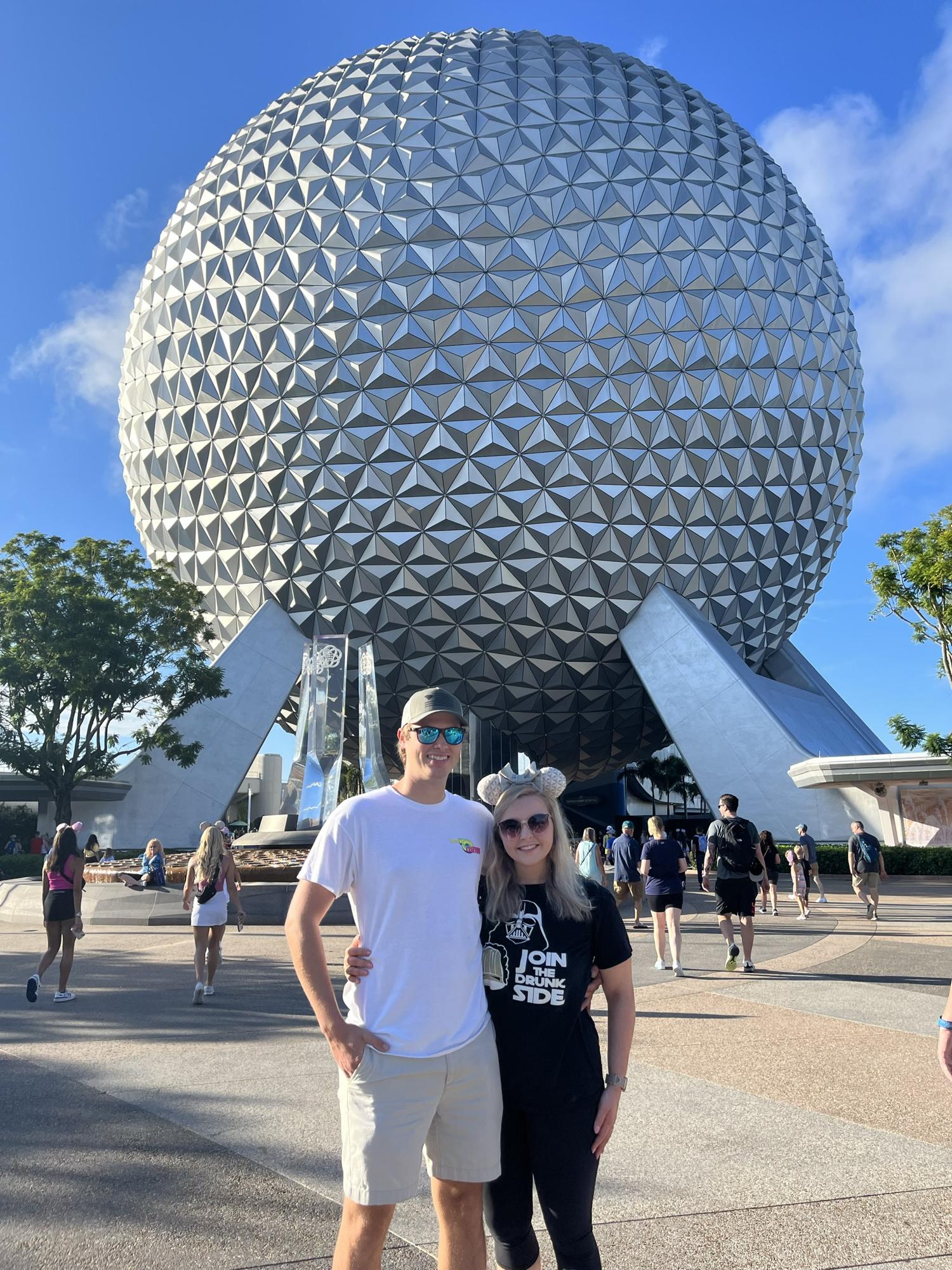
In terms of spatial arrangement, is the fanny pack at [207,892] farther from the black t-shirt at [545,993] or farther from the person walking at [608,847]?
the person walking at [608,847]

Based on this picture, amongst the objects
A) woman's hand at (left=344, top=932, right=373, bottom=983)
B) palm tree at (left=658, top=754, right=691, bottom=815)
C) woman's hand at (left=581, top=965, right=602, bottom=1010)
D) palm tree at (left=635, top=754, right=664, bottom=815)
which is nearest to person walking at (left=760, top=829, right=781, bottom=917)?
woman's hand at (left=581, top=965, right=602, bottom=1010)

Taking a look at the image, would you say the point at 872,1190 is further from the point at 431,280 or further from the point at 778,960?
the point at 431,280

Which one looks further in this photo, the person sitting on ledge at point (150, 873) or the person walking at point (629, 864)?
the person sitting on ledge at point (150, 873)

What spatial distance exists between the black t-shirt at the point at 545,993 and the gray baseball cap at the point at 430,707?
584 millimetres

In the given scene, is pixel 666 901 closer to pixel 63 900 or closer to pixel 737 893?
pixel 737 893

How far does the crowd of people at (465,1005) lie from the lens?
2406mm

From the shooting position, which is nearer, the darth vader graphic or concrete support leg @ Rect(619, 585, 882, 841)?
the darth vader graphic

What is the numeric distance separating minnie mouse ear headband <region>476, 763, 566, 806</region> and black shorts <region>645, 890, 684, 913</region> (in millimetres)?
6820

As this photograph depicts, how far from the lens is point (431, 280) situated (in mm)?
24812

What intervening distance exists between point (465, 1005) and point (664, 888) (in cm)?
718

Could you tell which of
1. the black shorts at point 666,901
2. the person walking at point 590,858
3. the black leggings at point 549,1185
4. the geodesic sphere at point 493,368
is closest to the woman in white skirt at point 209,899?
the black shorts at point 666,901

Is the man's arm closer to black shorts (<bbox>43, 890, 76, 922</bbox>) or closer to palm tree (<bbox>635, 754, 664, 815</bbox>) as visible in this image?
black shorts (<bbox>43, 890, 76, 922</bbox>)

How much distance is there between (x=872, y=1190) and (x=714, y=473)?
77.3 feet

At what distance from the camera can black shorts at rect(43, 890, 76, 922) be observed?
8.42 meters
